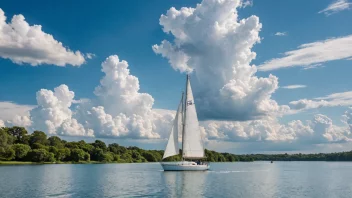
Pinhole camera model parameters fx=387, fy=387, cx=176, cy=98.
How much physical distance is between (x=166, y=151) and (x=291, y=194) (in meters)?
51.2

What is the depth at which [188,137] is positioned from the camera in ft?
372

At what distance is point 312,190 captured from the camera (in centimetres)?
7331

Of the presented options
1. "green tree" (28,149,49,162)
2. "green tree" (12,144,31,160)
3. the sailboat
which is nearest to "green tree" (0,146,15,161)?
"green tree" (12,144,31,160)

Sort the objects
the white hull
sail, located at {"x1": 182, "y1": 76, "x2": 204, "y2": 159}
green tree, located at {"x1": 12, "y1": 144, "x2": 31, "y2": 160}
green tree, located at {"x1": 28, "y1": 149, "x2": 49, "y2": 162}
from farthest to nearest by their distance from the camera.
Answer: green tree, located at {"x1": 28, "y1": 149, "x2": 49, "y2": 162} < green tree, located at {"x1": 12, "y1": 144, "x2": 31, "y2": 160} < sail, located at {"x1": 182, "y1": 76, "x2": 204, "y2": 159} < the white hull

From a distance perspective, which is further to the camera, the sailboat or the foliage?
the foliage

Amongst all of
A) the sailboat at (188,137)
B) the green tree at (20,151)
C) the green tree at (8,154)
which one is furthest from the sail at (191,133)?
the green tree at (20,151)

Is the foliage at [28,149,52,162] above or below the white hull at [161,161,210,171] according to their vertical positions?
above

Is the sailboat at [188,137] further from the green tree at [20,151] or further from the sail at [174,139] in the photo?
the green tree at [20,151]

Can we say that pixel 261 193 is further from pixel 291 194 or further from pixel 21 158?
pixel 21 158

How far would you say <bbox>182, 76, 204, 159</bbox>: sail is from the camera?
113375 millimetres

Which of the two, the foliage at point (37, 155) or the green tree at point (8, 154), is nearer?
the green tree at point (8, 154)

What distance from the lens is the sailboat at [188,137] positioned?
113 meters

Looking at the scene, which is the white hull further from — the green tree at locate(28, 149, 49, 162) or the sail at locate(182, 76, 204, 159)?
the green tree at locate(28, 149, 49, 162)

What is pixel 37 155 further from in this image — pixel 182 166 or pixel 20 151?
pixel 182 166
